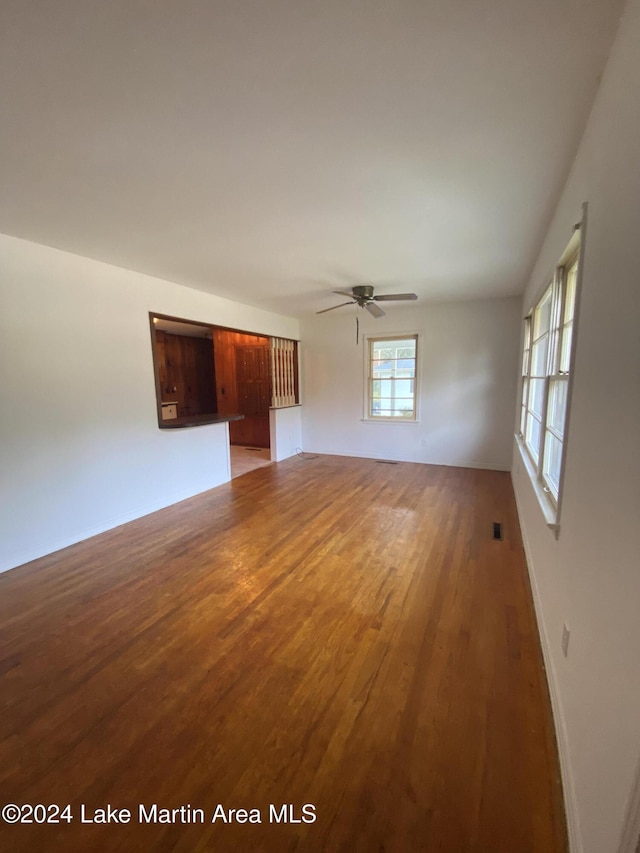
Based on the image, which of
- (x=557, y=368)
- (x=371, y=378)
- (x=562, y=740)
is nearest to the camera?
(x=562, y=740)

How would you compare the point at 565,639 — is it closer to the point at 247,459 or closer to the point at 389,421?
the point at 389,421

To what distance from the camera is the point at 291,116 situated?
58.0 inches

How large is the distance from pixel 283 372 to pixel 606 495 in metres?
5.51

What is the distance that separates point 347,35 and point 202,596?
9.36 feet

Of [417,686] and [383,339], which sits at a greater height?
[383,339]

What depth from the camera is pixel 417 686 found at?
168cm

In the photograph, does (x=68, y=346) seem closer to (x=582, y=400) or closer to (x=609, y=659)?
(x=582, y=400)

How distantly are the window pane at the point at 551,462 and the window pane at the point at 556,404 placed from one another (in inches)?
3.8

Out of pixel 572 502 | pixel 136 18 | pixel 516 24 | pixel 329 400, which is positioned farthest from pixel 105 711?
pixel 329 400

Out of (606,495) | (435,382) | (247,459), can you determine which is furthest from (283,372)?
(606,495)

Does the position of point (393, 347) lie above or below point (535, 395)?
above

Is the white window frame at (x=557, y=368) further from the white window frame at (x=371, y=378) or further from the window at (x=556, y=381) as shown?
the white window frame at (x=371, y=378)

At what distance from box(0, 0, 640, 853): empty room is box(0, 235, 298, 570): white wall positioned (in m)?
0.03

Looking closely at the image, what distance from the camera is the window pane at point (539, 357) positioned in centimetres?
295
